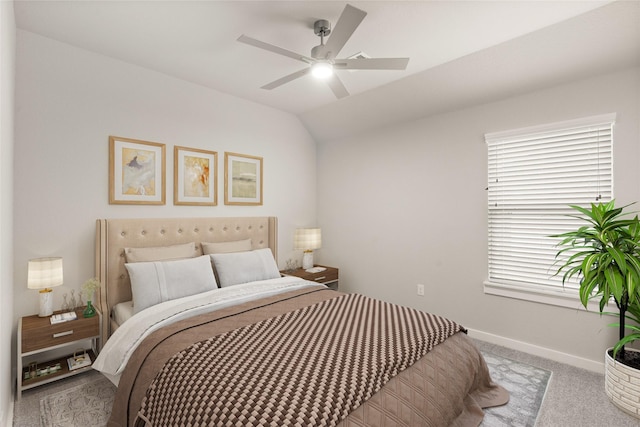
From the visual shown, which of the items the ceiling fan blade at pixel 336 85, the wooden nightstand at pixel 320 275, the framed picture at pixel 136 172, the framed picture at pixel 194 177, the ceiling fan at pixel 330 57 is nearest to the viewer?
the ceiling fan at pixel 330 57

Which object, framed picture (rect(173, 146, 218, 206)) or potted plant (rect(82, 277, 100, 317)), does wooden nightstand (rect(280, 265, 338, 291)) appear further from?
potted plant (rect(82, 277, 100, 317))

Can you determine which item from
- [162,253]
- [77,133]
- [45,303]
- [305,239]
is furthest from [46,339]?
[305,239]

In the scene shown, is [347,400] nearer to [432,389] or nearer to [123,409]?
[432,389]

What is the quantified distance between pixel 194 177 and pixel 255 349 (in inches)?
89.5

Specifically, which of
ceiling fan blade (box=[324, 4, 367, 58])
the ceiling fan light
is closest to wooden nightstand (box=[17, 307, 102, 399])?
the ceiling fan light

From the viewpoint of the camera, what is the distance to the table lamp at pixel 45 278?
86.8 inches

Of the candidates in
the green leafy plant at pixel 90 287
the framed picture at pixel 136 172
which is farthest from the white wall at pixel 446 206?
the green leafy plant at pixel 90 287

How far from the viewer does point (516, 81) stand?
9.11 ft

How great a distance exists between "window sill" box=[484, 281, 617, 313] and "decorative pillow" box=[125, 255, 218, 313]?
2.78 meters

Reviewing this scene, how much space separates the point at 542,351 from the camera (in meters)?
2.79

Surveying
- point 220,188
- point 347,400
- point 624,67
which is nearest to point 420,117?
point 624,67

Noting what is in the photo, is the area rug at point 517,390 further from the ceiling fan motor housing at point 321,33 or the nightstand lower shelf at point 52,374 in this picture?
the nightstand lower shelf at point 52,374

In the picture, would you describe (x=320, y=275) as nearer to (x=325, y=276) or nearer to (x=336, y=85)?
(x=325, y=276)

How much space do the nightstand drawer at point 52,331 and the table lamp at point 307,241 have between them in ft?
7.65
